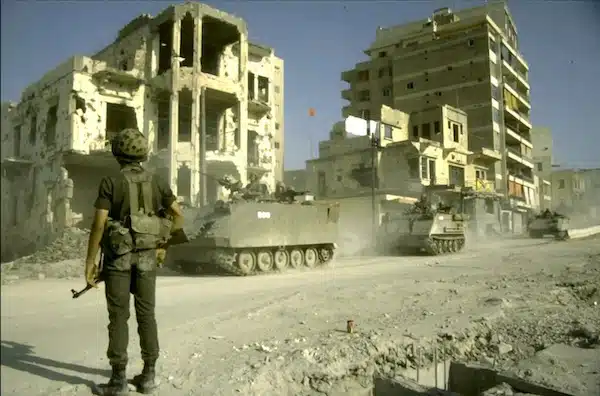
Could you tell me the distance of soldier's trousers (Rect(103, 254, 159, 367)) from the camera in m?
2.40

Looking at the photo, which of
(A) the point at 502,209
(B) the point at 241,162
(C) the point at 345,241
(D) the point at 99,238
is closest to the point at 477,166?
(A) the point at 502,209

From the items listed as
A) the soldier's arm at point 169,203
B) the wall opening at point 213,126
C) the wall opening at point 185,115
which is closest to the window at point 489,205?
the wall opening at point 213,126

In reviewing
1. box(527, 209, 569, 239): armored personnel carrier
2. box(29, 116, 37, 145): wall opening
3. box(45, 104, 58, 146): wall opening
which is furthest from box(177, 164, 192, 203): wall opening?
box(527, 209, 569, 239): armored personnel carrier

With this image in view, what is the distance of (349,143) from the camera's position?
4.80 metres

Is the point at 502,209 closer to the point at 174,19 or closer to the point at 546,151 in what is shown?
the point at 546,151

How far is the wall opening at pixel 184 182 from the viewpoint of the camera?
162 inches

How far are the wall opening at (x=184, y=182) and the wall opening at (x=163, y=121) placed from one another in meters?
0.27

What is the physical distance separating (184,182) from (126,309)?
6.77ft

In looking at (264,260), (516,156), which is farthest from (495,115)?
(264,260)

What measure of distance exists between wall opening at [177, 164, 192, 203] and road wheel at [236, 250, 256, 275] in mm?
4882

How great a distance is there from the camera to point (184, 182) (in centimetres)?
436

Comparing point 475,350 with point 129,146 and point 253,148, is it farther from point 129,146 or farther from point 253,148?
point 253,148

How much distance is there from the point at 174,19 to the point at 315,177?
2.42 m

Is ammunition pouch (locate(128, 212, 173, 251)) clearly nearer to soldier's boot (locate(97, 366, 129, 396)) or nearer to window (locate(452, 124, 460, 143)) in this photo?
soldier's boot (locate(97, 366, 129, 396))
